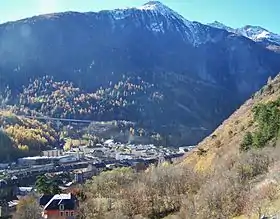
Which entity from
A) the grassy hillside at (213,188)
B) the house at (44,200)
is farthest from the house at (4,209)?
the grassy hillside at (213,188)

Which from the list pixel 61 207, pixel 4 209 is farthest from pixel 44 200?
pixel 4 209

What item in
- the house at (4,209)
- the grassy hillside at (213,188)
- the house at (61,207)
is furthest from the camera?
the house at (4,209)

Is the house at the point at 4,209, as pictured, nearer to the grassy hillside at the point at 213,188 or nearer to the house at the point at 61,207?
the house at the point at 61,207

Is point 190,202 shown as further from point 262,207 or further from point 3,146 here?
point 3,146

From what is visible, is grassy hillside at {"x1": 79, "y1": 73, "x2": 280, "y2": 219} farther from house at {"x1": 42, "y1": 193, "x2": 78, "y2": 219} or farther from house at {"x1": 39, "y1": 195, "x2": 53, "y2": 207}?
house at {"x1": 39, "y1": 195, "x2": 53, "y2": 207}

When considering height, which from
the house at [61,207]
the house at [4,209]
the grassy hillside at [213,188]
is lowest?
the house at [4,209]
